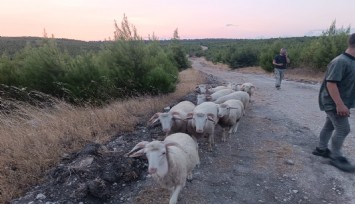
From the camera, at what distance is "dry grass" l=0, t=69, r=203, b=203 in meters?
5.63

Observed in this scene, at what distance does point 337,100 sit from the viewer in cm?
564

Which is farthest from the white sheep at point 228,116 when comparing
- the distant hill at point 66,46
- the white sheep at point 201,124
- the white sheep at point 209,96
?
the distant hill at point 66,46

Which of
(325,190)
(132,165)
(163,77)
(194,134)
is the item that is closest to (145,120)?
(194,134)

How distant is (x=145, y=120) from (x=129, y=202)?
14.2 feet

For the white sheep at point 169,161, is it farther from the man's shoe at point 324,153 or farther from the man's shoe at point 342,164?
the man's shoe at point 324,153

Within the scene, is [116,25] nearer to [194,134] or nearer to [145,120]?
[145,120]

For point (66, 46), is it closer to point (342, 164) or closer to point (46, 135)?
point (46, 135)

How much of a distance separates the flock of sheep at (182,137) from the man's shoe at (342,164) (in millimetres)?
2500

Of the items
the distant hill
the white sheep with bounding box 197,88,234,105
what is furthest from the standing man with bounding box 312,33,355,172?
the distant hill

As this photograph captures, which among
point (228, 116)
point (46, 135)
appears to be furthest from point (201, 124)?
point (46, 135)

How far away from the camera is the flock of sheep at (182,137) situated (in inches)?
174

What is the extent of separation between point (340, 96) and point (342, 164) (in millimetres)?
1306

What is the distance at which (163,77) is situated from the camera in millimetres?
13141

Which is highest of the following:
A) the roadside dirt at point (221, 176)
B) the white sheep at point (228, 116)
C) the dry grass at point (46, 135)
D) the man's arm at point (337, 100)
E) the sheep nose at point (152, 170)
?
the man's arm at point (337, 100)
